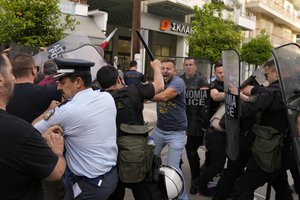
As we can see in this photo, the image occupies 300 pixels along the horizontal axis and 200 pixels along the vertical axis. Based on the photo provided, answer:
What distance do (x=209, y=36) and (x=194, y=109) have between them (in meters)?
11.3

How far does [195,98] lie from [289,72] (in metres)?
2.36

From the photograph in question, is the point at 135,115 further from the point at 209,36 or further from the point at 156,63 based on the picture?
the point at 209,36

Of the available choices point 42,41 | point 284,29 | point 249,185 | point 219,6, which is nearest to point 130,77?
point 42,41

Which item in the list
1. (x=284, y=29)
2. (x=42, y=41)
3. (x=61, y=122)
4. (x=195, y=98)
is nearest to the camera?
(x=61, y=122)

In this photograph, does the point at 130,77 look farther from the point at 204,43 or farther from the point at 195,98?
the point at 204,43

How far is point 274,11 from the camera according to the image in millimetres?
31500

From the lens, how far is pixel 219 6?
55.6 feet

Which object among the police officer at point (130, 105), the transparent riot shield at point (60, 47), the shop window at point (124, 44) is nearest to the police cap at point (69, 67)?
the police officer at point (130, 105)

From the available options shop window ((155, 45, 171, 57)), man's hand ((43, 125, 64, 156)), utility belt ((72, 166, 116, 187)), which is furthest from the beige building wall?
man's hand ((43, 125, 64, 156))

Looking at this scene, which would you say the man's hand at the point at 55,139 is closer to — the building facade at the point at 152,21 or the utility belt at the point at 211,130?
the utility belt at the point at 211,130

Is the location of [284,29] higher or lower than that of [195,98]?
higher

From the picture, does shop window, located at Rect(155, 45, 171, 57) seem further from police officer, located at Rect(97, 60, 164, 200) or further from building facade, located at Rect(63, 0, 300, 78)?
police officer, located at Rect(97, 60, 164, 200)

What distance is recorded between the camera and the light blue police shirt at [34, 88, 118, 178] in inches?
86.7

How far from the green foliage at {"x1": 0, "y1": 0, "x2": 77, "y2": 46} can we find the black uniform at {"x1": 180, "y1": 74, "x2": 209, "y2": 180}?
4485mm
